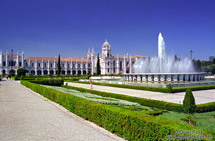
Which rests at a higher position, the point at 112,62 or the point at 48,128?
the point at 112,62

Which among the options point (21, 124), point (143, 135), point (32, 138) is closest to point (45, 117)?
point (21, 124)

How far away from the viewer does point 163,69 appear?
3184cm

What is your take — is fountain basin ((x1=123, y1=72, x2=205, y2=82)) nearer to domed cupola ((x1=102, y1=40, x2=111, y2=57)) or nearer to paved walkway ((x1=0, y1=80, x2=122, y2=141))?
paved walkway ((x1=0, y1=80, x2=122, y2=141))

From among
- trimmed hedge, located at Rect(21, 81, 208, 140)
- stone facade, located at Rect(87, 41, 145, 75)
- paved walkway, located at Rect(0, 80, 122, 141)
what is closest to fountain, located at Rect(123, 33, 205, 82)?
trimmed hedge, located at Rect(21, 81, 208, 140)

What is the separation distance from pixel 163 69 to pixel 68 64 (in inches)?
2364

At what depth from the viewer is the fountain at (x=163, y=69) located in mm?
24359

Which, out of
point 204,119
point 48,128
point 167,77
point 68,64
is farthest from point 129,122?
point 68,64

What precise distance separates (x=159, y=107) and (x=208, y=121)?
8.57ft

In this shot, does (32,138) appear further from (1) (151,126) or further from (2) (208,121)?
(2) (208,121)

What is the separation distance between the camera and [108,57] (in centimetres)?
8581

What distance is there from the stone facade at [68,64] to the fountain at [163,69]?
50.1m

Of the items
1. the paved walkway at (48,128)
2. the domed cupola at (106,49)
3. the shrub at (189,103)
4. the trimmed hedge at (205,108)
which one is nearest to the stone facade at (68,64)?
the domed cupola at (106,49)

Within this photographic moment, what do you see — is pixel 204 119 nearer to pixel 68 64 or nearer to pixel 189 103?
pixel 189 103

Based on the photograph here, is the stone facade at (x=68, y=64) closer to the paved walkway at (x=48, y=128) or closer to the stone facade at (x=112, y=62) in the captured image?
the stone facade at (x=112, y=62)
